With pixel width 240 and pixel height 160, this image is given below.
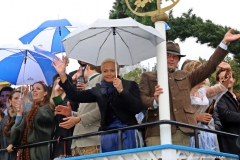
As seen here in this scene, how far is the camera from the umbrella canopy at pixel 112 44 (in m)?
6.75

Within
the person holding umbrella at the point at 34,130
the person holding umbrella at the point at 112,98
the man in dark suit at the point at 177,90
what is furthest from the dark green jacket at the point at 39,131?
the man in dark suit at the point at 177,90

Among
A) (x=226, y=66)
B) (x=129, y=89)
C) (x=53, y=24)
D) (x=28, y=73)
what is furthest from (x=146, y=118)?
(x=53, y=24)

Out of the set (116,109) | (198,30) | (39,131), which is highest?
(198,30)

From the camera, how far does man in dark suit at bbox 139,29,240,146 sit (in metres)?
6.37

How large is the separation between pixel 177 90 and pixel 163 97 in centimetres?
58

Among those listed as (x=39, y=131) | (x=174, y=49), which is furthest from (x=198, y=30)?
(x=39, y=131)

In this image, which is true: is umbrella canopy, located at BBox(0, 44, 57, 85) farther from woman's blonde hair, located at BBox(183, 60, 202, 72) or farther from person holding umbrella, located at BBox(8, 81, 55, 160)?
woman's blonde hair, located at BBox(183, 60, 202, 72)

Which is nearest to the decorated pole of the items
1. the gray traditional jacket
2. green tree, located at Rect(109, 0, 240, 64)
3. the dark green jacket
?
the gray traditional jacket

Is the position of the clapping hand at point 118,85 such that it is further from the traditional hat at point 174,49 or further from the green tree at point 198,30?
the green tree at point 198,30

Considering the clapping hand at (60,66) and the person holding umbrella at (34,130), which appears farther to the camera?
the person holding umbrella at (34,130)

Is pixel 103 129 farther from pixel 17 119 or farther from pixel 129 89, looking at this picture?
pixel 17 119

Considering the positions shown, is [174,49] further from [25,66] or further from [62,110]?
[25,66]

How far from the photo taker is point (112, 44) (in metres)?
7.15

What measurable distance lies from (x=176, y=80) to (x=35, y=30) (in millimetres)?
4055
